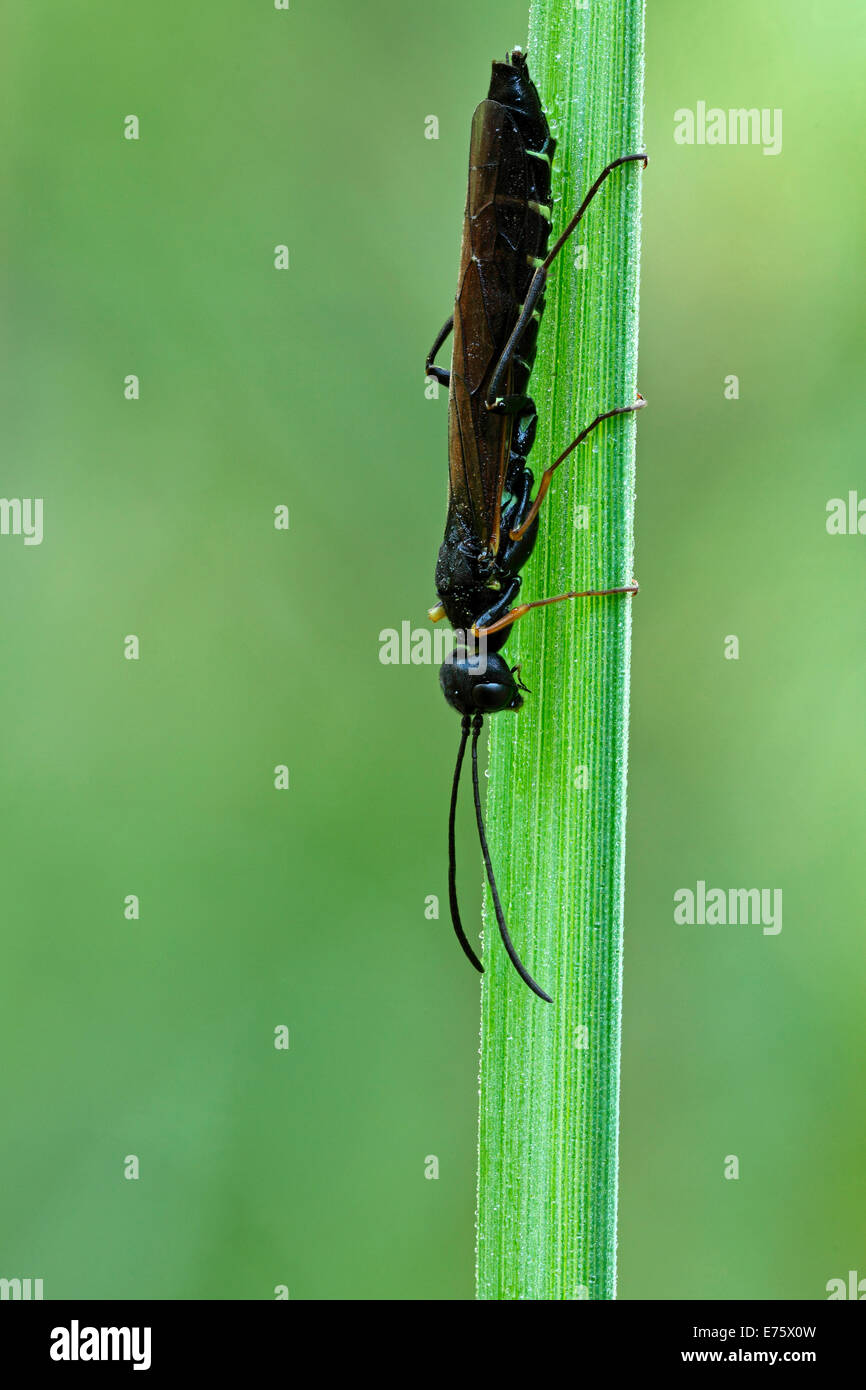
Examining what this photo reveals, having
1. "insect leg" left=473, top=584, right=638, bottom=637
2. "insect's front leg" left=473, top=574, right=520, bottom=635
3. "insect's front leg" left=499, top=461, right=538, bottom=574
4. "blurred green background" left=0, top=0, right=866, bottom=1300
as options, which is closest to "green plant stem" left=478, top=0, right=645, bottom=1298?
"insect leg" left=473, top=584, right=638, bottom=637

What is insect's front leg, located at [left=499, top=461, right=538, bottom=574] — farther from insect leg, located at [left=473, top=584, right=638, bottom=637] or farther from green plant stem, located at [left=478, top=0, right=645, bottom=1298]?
green plant stem, located at [left=478, top=0, right=645, bottom=1298]

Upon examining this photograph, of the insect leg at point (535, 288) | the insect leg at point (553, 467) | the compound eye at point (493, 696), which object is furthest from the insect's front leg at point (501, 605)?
the insect leg at point (535, 288)

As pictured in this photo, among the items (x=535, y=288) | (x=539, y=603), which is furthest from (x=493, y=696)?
(x=535, y=288)

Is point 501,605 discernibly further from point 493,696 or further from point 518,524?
point 493,696

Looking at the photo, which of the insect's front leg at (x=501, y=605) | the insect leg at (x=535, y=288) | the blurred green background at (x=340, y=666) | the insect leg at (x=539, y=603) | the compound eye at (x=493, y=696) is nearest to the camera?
the insect leg at (x=539, y=603)

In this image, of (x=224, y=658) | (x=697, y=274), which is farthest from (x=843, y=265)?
(x=224, y=658)

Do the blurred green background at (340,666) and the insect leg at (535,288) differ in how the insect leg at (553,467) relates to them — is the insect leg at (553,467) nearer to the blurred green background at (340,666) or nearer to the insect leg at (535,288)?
the insect leg at (535,288)
